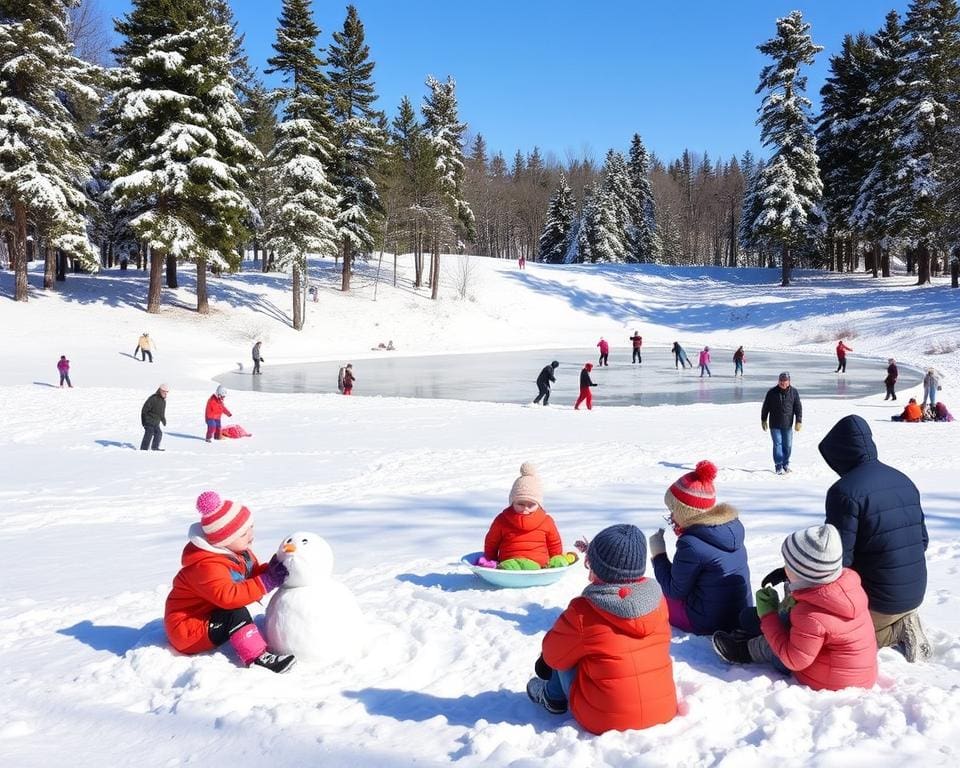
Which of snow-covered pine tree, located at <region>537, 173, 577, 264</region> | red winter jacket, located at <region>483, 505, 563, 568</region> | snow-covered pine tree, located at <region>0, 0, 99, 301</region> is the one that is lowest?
red winter jacket, located at <region>483, 505, 563, 568</region>

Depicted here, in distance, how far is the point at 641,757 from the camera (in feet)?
9.96

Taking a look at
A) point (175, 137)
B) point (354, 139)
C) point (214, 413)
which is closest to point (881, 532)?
point (214, 413)

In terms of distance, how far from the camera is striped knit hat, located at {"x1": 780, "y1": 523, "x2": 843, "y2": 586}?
336 centimetres

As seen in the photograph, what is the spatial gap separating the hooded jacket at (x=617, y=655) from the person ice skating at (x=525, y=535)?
205 centimetres

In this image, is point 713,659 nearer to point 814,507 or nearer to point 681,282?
point 814,507

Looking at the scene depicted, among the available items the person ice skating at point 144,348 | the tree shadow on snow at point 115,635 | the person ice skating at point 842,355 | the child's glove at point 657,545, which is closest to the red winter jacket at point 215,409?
the tree shadow on snow at point 115,635

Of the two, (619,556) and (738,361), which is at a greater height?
(738,361)

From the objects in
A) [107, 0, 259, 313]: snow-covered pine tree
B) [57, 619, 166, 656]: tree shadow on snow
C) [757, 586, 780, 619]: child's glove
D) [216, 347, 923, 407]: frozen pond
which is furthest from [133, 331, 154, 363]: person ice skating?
[757, 586, 780, 619]: child's glove

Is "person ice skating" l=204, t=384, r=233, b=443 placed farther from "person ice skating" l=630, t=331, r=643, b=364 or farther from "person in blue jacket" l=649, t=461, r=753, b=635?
"person ice skating" l=630, t=331, r=643, b=364

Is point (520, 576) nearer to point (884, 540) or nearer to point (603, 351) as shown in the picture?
point (884, 540)

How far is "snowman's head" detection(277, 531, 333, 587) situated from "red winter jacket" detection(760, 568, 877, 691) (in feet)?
8.53

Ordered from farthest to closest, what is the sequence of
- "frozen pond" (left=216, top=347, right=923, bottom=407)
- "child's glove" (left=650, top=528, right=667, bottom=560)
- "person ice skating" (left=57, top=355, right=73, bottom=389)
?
"frozen pond" (left=216, top=347, right=923, bottom=407) < "person ice skating" (left=57, top=355, right=73, bottom=389) < "child's glove" (left=650, top=528, right=667, bottom=560)

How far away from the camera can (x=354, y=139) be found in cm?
4175

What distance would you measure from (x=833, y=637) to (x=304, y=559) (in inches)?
114
